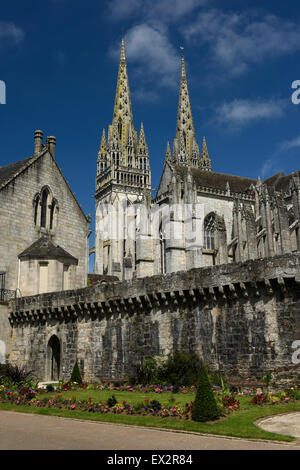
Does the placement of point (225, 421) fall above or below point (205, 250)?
below

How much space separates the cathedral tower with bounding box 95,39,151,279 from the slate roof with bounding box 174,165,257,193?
14596 millimetres

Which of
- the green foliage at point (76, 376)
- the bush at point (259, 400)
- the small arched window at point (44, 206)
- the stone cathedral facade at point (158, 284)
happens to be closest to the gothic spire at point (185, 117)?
the stone cathedral facade at point (158, 284)

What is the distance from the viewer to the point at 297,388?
14.1 metres

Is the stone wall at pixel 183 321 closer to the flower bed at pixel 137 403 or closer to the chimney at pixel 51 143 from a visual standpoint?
the flower bed at pixel 137 403

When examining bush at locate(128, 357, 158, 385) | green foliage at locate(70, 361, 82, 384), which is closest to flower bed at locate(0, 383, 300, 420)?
bush at locate(128, 357, 158, 385)

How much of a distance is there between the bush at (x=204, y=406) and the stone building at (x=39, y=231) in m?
16.4

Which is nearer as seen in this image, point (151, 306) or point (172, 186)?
point (151, 306)

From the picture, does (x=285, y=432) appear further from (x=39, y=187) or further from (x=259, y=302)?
(x=39, y=187)

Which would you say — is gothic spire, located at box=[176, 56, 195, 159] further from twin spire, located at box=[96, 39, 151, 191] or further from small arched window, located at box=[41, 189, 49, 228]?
small arched window, located at box=[41, 189, 49, 228]

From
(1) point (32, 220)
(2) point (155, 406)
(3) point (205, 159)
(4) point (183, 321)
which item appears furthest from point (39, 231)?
(3) point (205, 159)

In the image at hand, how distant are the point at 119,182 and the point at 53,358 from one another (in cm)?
5235

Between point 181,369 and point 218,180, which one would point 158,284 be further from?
point 218,180

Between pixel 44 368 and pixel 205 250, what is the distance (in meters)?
22.6
